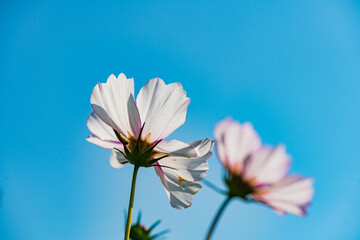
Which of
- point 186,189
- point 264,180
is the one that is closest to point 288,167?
point 264,180

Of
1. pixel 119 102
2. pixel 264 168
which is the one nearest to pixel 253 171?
pixel 264 168

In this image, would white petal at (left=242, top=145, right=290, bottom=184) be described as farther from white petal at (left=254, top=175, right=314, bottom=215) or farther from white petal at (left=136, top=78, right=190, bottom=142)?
white petal at (left=136, top=78, right=190, bottom=142)

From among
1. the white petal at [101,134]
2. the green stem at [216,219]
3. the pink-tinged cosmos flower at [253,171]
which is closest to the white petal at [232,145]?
the pink-tinged cosmos flower at [253,171]

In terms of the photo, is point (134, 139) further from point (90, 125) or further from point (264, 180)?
point (264, 180)

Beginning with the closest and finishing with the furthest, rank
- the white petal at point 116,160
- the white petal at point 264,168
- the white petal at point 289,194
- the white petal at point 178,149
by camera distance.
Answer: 1. the white petal at point 178,149
2. the white petal at point 116,160
3. the white petal at point 289,194
4. the white petal at point 264,168

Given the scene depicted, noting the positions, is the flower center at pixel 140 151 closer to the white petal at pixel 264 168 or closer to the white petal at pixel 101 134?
the white petal at pixel 101 134

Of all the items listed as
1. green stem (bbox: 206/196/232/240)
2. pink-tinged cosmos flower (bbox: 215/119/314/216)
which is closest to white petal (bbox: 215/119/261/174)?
pink-tinged cosmos flower (bbox: 215/119/314/216)

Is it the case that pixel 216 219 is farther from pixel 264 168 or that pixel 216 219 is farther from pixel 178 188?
pixel 264 168
